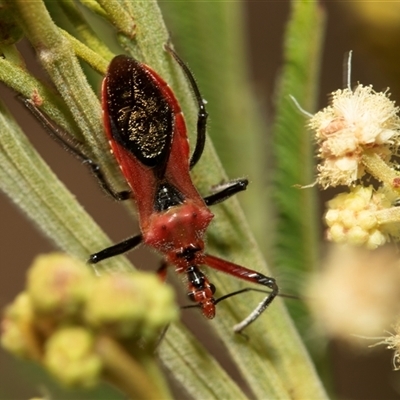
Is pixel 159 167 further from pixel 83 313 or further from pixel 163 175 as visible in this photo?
pixel 83 313

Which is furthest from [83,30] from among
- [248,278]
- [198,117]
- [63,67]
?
[248,278]

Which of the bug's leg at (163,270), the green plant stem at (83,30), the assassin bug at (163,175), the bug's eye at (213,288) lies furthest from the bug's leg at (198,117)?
the bug's leg at (163,270)

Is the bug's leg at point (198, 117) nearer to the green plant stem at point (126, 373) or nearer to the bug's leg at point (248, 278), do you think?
the bug's leg at point (248, 278)

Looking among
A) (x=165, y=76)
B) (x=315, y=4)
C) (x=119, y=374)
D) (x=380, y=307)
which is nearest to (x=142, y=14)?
(x=165, y=76)

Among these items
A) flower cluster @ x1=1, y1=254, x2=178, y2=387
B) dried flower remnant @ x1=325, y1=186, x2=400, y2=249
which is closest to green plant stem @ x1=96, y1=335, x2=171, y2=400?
flower cluster @ x1=1, y1=254, x2=178, y2=387

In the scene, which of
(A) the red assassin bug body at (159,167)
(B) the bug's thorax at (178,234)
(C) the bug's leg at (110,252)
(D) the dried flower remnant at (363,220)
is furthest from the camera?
(B) the bug's thorax at (178,234)

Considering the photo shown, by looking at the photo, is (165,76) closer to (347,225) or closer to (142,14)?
(142,14)
